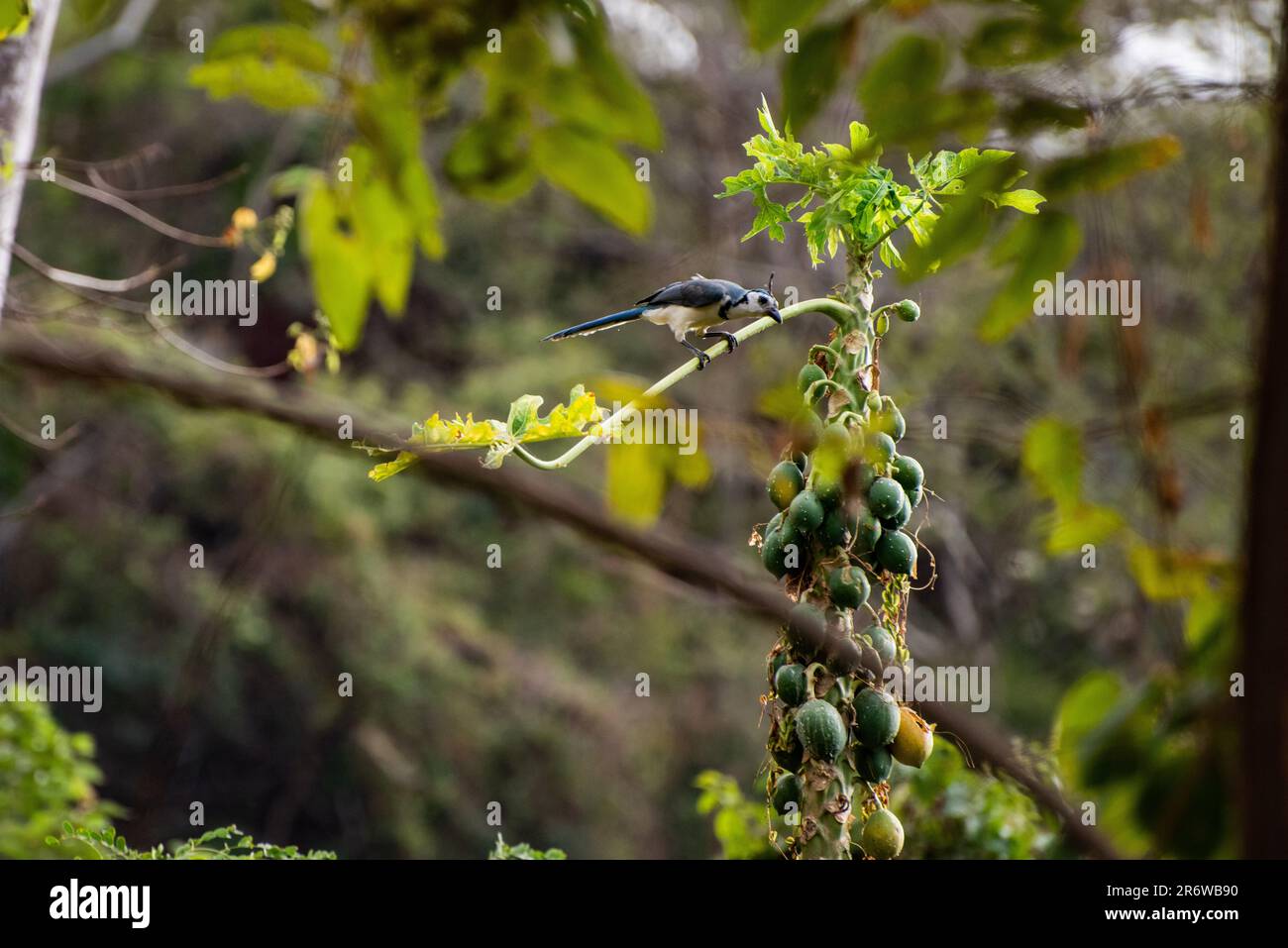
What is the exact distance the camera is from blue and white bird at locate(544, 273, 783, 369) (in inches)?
44.1

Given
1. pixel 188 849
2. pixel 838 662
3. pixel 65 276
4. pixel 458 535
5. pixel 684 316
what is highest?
pixel 458 535

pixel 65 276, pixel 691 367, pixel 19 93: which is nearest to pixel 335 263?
pixel 691 367

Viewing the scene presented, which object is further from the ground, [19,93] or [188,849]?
[19,93]

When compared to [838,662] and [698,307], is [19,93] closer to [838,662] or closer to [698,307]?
[698,307]

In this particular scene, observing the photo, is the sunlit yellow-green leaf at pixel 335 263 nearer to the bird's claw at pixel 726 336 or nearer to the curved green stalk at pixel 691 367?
the curved green stalk at pixel 691 367

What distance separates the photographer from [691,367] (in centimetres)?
92

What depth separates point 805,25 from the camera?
586mm

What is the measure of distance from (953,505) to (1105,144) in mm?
6885

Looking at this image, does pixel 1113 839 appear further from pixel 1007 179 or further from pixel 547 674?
pixel 547 674

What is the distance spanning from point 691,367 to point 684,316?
24cm

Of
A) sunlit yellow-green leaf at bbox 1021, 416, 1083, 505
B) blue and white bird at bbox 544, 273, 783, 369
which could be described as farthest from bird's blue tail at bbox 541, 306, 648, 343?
sunlit yellow-green leaf at bbox 1021, 416, 1083, 505

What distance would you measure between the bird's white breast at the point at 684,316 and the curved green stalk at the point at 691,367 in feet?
0.08
